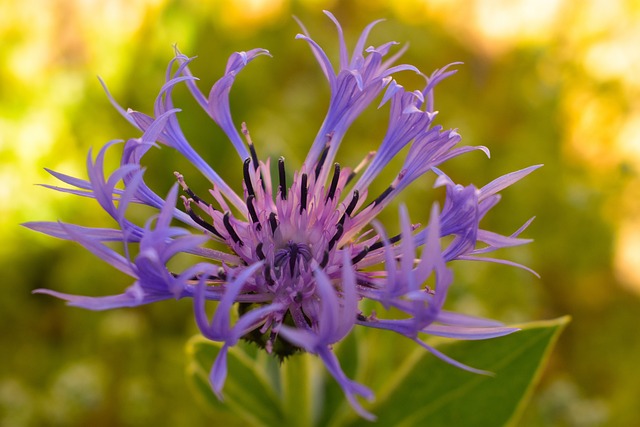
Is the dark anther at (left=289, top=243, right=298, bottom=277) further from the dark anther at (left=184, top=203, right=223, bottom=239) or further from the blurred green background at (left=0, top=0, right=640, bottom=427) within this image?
the blurred green background at (left=0, top=0, right=640, bottom=427)

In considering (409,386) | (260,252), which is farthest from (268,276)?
(409,386)

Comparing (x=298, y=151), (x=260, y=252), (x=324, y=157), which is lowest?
(x=260, y=252)

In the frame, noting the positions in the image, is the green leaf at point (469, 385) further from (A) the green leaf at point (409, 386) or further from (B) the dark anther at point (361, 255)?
(B) the dark anther at point (361, 255)

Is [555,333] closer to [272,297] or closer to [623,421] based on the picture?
[272,297]

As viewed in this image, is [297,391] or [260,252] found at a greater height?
[260,252]

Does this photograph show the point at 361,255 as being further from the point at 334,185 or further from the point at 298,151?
the point at 298,151

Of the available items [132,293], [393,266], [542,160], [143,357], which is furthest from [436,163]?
[542,160]

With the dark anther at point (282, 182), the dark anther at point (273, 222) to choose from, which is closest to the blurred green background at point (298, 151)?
the dark anther at point (282, 182)
